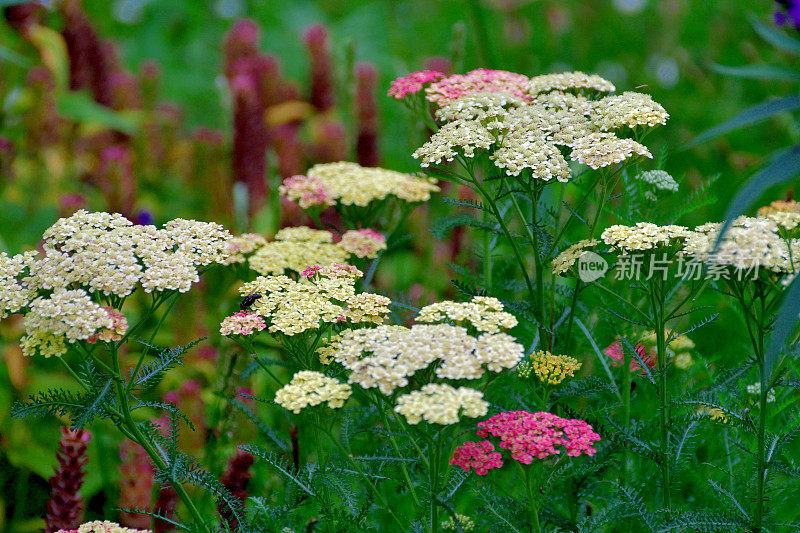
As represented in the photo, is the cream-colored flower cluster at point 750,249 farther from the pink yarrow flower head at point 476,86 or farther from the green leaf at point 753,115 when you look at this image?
the pink yarrow flower head at point 476,86

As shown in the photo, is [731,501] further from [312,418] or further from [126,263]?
[126,263]

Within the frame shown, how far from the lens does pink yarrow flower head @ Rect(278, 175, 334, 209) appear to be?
2.02 meters

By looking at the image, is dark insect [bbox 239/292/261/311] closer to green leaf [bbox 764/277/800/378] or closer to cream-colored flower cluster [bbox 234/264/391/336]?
cream-colored flower cluster [bbox 234/264/391/336]

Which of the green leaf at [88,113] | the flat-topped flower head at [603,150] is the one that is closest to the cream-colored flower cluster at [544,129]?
the flat-topped flower head at [603,150]

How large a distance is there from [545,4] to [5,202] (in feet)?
17.7

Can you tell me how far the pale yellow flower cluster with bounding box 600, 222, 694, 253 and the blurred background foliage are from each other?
229 mm

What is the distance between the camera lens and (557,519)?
5.31 feet

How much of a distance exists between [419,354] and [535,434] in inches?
11.1

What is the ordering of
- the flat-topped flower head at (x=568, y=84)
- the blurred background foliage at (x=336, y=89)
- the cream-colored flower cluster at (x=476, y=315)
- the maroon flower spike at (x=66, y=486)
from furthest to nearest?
the blurred background foliage at (x=336, y=89) → the flat-topped flower head at (x=568, y=84) → the maroon flower spike at (x=66, y=486) → the cream-colored flower cluster at (x=476, y=315)

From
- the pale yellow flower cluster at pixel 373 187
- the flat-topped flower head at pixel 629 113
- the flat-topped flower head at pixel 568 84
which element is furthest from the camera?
the pale yellow flower cluster at pixel 373 187

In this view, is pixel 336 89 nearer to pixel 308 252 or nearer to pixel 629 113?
pixel 308 252

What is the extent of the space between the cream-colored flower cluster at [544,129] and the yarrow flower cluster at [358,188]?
238mm

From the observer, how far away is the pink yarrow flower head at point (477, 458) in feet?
4.49

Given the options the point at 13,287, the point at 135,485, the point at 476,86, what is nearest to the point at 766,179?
the point at 476,86
